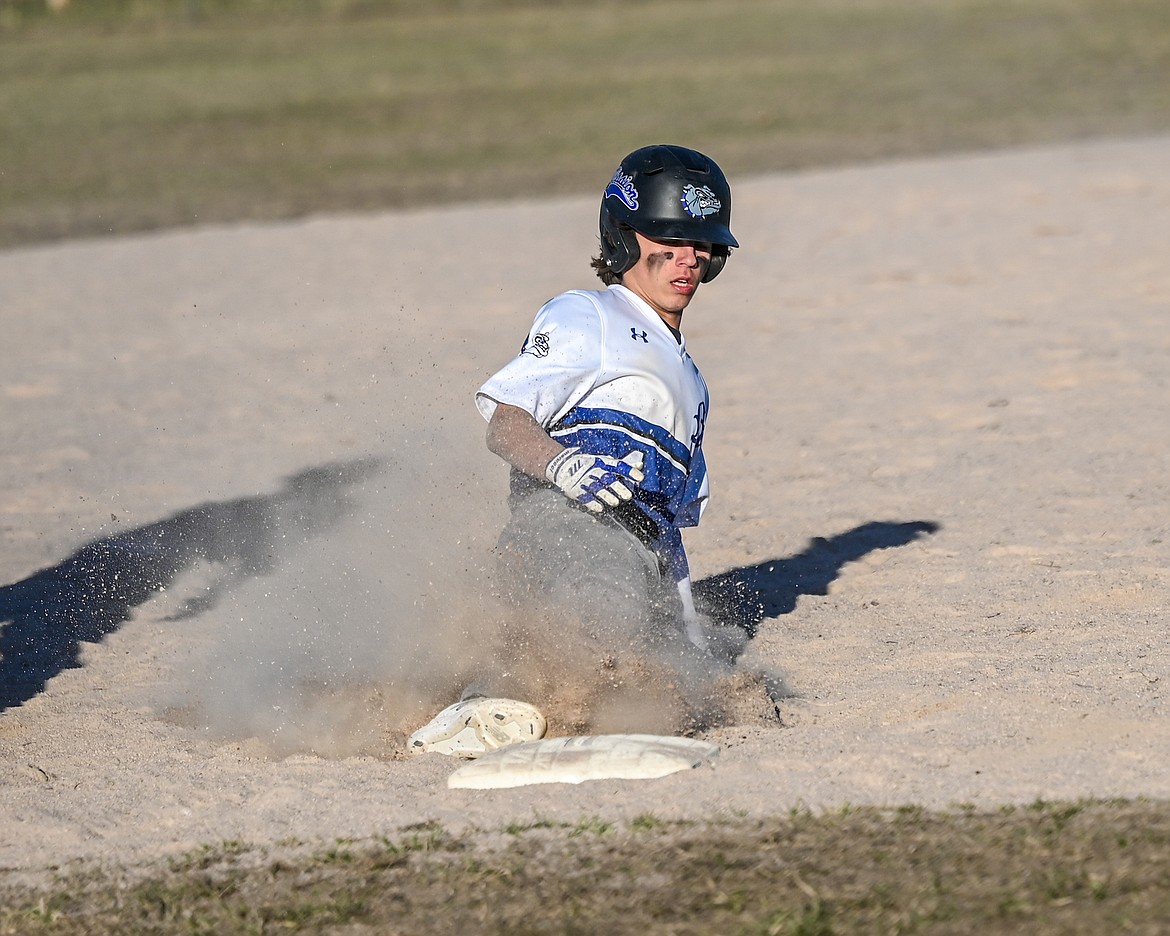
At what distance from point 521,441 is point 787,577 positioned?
2169 millimetres

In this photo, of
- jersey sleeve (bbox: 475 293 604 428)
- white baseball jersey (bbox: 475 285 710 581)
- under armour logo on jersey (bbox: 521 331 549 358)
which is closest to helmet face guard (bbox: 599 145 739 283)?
white baseball jersey (bbox: 475 285 710 581)

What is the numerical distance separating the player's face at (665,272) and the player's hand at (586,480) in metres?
0.69

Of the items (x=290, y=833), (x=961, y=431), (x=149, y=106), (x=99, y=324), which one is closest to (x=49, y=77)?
(x=149, y=106)

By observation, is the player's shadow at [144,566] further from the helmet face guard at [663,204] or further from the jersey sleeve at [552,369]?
the helmet face guard at [663,204]

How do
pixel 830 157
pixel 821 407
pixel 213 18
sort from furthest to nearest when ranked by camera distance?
pixel 213 18
pixel 830 157
pixel 821 407

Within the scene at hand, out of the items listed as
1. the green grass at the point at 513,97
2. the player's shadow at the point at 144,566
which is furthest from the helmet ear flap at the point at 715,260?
the green grass at the point at 513,97

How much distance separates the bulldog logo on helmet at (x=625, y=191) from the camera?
17.4 feet

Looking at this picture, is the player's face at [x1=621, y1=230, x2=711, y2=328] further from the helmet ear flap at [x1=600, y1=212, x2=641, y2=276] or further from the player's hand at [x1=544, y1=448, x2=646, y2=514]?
the player's hand at [x1=544, y1=448, x2=646, y2=514]

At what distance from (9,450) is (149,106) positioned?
19.4 meters

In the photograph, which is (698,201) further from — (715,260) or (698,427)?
(698,427)

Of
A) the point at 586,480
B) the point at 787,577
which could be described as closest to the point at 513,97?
the point at 787,577

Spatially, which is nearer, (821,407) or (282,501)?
(282,501)

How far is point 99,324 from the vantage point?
12930 millimetres

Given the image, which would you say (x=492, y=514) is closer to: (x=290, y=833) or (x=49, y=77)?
(x=290, y=833)
